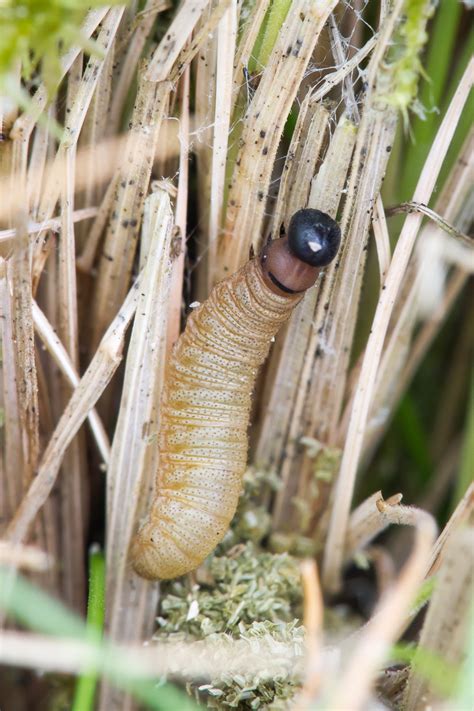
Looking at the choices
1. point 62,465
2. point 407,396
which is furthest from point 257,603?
point 407,396

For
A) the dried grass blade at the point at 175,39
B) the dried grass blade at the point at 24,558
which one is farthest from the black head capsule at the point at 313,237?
the dried grass blade at the point at 24,558

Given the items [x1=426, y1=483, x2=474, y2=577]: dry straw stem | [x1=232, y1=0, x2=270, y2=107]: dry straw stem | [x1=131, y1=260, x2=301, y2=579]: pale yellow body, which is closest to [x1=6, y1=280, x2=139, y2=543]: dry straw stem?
[x1=131, y1=260, x2=301, y2=579]: pale yellow body

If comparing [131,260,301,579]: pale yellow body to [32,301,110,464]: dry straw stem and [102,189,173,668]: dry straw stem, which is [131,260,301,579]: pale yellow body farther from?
[32,301,110,464]: dry straw stem

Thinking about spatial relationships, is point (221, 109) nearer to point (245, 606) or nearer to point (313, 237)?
point (313, 237)

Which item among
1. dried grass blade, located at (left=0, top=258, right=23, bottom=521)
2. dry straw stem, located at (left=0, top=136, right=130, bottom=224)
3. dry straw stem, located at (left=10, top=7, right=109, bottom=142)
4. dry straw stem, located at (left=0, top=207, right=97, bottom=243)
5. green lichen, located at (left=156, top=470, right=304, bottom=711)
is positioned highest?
dry straw stem, located at (left=10, top=7, right=109, bottom=142)

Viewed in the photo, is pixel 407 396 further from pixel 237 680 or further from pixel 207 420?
pixel 237 680

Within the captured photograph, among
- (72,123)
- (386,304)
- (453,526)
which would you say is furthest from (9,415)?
(453,526)

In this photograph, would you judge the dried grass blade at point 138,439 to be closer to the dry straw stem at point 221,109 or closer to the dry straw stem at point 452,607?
the dry straw stem at point 221,109
